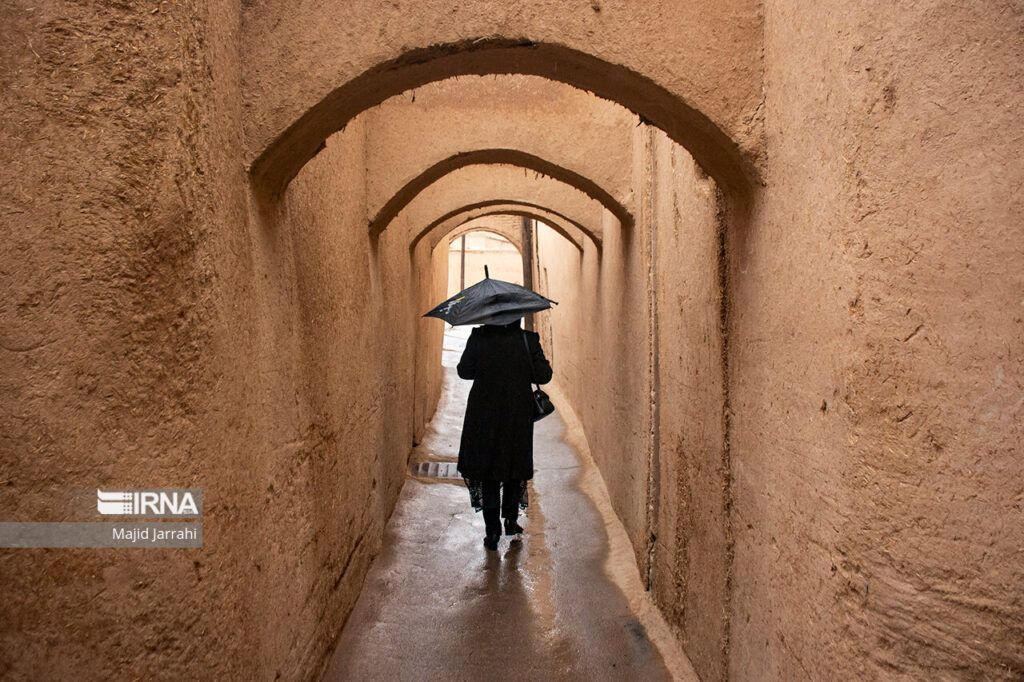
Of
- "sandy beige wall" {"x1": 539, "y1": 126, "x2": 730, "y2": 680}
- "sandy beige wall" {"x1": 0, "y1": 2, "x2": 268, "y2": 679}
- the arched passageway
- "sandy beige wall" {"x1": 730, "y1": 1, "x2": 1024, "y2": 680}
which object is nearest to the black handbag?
"sandy beige wall" {"x1": 539, "y1": 126, "x2": 730, "y2": 680}

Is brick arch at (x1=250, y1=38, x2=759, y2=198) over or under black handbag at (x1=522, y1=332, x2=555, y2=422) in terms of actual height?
over

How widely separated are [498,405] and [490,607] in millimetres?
1520

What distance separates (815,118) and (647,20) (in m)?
0.78

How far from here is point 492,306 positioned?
5.34 m

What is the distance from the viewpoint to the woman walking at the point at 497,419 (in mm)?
5375

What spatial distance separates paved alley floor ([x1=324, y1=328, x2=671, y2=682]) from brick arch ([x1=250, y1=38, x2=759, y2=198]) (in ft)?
7.58

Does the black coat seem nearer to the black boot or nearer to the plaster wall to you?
the black boot

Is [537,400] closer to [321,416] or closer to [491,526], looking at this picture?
[491,526]

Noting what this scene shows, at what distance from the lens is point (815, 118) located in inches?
80.0

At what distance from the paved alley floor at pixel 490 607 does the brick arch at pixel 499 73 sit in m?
2.31

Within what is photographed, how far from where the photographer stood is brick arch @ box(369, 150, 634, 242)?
5.20 m

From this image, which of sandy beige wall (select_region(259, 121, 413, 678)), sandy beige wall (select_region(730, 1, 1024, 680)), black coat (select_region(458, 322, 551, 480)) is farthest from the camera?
black coat (select_region(458, 322, 551, 480))

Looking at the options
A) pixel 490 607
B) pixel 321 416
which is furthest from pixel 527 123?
pixel 490 607

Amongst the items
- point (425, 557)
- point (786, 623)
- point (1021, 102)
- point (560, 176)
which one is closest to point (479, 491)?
point (425, 557)
